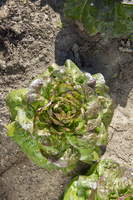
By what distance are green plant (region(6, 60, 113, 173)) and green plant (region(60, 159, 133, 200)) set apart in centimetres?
44

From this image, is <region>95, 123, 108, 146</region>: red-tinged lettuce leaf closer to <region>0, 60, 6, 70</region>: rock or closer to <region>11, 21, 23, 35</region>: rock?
<region>0, 60, 6, 70</region>: rock

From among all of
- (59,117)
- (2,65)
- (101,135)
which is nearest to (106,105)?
(101,135)

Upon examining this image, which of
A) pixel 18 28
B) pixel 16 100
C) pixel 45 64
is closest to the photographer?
pixel 16 100

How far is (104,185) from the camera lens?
2246 mm

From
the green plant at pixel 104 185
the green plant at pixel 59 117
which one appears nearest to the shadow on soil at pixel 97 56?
the green plant at pixel 59 117

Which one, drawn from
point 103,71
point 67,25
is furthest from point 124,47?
point 67,25

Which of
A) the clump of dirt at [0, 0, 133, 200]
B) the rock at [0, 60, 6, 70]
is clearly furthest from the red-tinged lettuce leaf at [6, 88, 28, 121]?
the rock at [0, 60, 6, 70]

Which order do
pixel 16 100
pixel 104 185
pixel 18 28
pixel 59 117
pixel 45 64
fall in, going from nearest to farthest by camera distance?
pixel 59 117 → pixel 16 100 → pixel 104 185 → pixel 18 28 → pixel 45 64

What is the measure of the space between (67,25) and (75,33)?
0.55 ft

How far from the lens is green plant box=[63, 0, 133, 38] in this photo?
223 centimetres

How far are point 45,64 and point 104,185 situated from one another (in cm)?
184

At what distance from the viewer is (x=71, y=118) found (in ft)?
5.98

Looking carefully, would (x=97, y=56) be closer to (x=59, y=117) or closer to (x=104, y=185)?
(x=59, y=117)

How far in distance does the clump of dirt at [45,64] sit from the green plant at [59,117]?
0.74 meters
